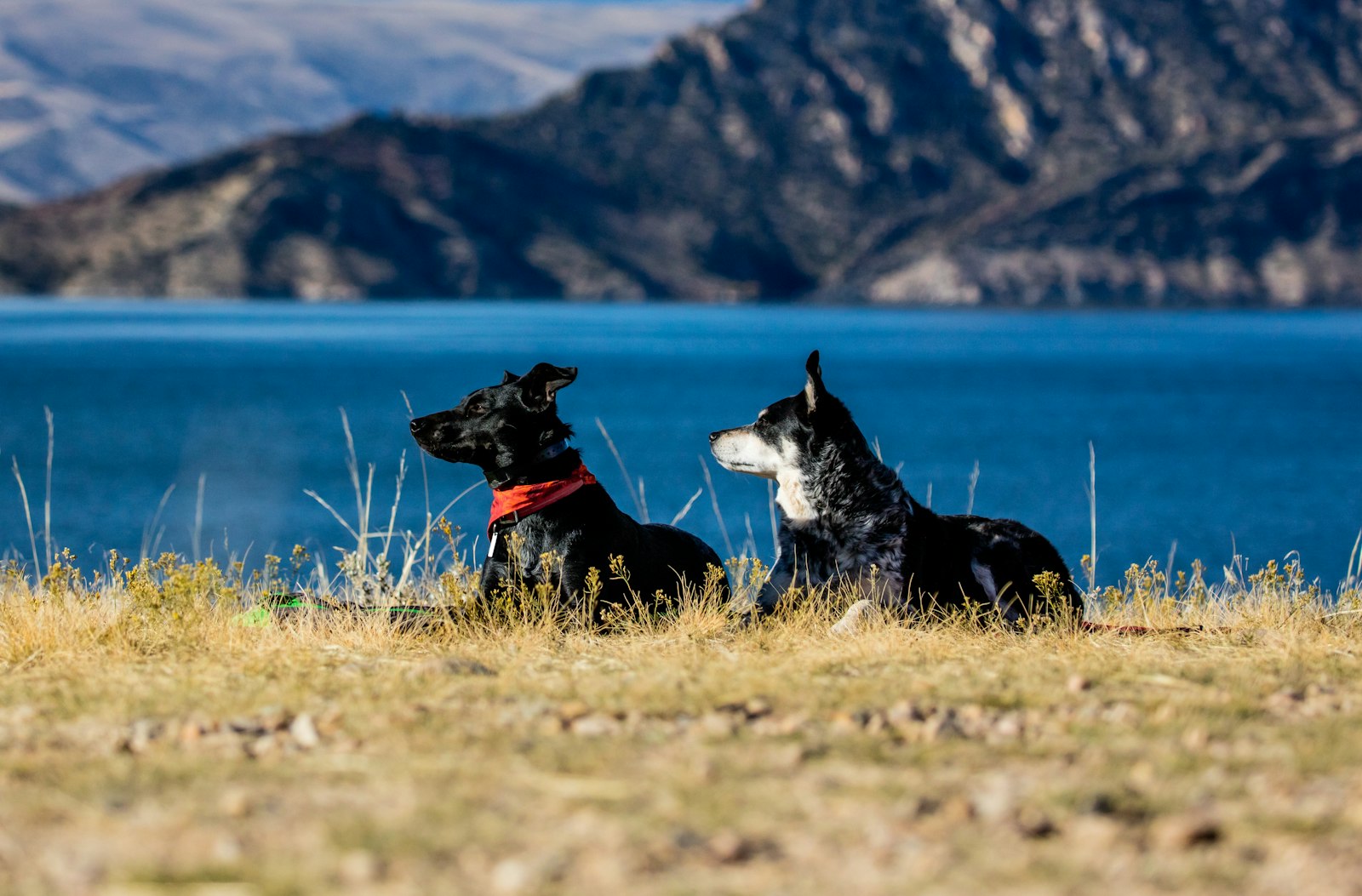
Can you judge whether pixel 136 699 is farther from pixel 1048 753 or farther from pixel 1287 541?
pixel 1287 541

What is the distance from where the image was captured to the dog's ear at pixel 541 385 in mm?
8102

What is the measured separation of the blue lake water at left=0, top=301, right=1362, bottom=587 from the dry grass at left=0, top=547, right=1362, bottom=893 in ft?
9.94

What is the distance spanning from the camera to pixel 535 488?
317 inches

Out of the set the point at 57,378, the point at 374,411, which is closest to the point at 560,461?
the point at 374,411

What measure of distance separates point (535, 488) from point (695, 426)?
5542cm

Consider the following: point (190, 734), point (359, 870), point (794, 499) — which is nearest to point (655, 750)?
point (359, 870)

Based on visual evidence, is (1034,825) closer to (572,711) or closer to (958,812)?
(958,812)

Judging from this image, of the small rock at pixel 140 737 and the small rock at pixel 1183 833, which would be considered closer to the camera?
the small rock at pixel 1183 833

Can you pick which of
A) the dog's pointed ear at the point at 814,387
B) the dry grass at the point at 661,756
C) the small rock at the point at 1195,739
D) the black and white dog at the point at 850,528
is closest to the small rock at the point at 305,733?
the dry grass at the point at 661,756

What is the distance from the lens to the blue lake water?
3778 centimetres

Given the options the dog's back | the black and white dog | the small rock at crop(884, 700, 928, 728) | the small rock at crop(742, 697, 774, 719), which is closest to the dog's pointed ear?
the black and white dog

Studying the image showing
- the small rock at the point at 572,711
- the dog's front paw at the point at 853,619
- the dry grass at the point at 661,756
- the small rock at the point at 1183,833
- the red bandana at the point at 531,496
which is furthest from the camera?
the red bandana at the point at 531,496

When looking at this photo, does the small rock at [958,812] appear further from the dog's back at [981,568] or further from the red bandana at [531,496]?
the red bandana at [531,496]

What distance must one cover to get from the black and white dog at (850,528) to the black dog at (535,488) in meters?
0.60
